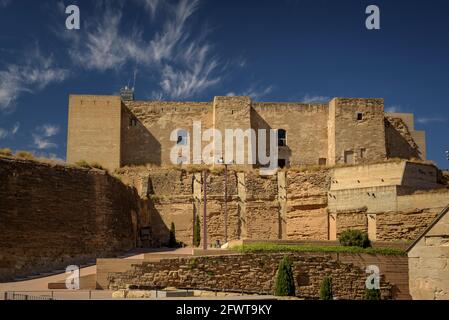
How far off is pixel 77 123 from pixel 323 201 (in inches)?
505

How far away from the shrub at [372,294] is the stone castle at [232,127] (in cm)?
1154

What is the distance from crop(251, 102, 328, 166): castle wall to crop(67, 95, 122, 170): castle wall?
23.7ft

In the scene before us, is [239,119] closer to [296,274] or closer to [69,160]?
[69,160]

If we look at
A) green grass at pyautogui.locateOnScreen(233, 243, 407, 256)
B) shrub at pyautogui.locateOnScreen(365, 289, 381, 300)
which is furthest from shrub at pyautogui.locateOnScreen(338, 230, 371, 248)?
shrub at pyautogui.locateOnScreen(365, 289, 381, 300)

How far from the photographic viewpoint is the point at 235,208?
3069cm

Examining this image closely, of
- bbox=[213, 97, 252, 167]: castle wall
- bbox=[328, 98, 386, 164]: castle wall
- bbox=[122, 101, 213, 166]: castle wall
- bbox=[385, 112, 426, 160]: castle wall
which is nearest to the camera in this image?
bbox=[213, 97, 252, 167]: castle wall

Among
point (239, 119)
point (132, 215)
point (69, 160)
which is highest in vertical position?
point (239, 119)

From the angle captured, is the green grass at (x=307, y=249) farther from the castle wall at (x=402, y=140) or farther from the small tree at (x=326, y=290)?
the castle wall at (x=402, y=140)

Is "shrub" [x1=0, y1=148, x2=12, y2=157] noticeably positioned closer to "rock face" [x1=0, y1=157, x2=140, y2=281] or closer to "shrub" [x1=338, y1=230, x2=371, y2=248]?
"rock face" [x1=0, y1=157, x2=140, y2=281]

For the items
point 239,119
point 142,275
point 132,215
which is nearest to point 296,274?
point 142,275

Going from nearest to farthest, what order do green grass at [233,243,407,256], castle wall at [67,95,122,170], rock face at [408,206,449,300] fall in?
rock face at [408,206,449,300] → green grass at [233,243,407,256] → castle wall at [67,95,122,170]

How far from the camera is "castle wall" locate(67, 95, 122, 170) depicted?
3297 centimetres

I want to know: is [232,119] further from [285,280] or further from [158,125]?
[285,280]

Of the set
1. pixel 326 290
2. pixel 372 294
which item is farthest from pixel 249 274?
pixel 372 294
